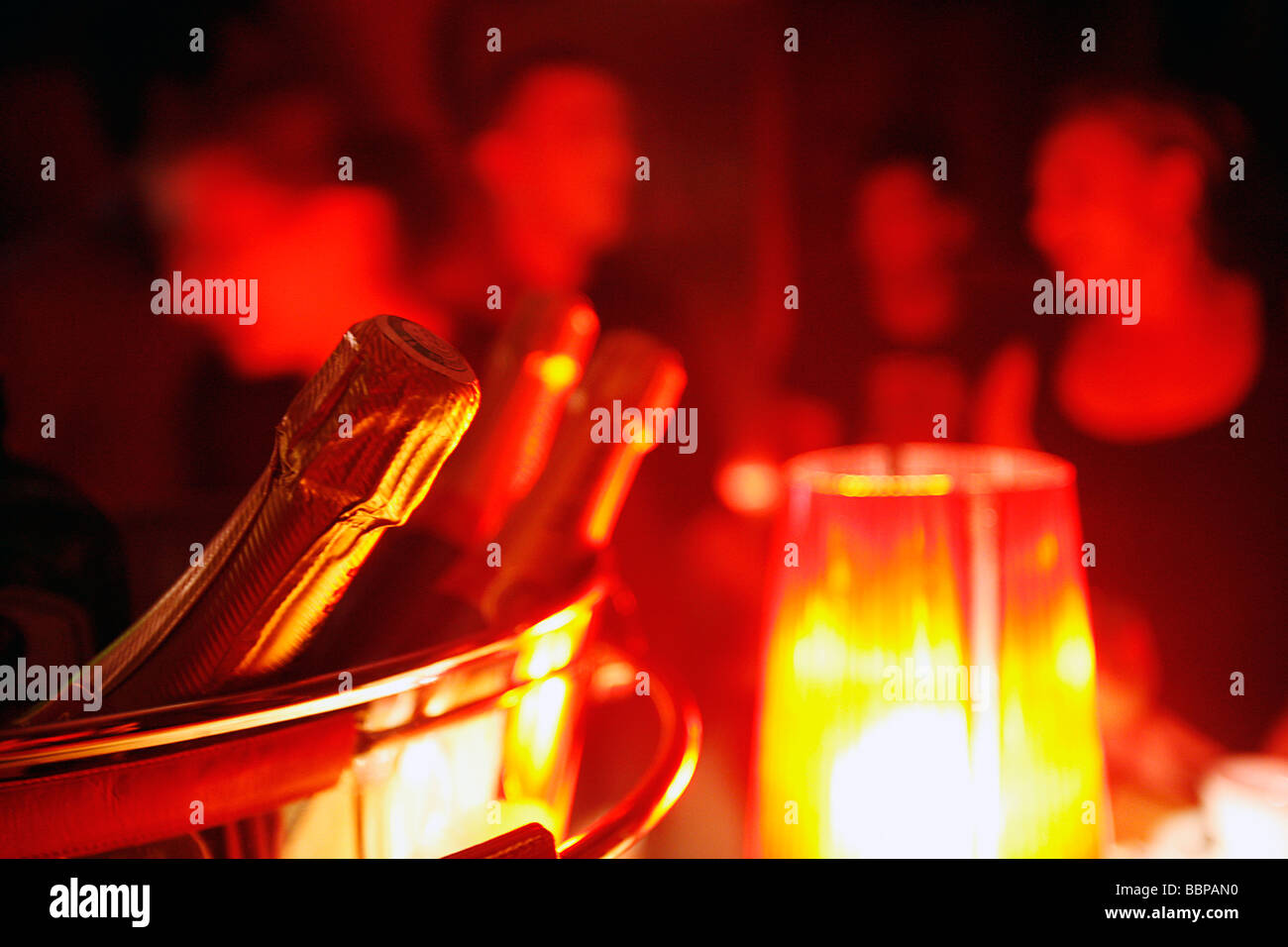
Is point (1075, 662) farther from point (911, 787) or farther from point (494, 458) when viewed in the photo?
point (494, 458)

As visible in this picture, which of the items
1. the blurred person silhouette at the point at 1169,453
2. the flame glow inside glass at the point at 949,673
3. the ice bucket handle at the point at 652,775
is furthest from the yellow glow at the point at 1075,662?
the blurred person silhouette at the point at 1169,453

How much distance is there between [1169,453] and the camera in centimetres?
58

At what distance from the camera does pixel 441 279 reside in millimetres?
464

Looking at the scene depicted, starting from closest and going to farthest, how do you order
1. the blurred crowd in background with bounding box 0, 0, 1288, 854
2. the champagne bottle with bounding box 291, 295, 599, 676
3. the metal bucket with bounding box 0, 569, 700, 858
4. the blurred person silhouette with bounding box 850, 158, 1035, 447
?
1. the metal bucket with bounding box 0, 569, 700, 858
2. the champagne bottle with bounding box 291, 295, 599, 676
3. the blurred crowd in background with bounding box 0, 0, 1288, 854
4. the blurred person silhouette with bounding box 850, 158, 1035, 447

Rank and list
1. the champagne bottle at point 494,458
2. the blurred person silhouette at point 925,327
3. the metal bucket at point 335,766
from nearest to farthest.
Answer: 1. the metal bucket at point 335,766
2. the champagne bottle at point 494,458
3. the blurred person silhouette at point 925,327

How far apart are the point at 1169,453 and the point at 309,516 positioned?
0.53m

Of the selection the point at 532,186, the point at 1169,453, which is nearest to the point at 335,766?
the point at 532,186

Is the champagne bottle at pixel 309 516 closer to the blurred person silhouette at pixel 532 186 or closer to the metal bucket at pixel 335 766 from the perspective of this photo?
the metal bucket at pixel 335 766

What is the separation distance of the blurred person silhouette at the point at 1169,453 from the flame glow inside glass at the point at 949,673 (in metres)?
0.25

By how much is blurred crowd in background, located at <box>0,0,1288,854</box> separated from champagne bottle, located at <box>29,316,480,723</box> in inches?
5.5

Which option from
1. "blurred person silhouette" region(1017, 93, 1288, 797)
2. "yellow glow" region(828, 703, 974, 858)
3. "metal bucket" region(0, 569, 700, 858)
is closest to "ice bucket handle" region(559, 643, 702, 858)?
"metal bucket" region(0, 569, 700, 858)

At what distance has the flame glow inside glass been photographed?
0.34 m

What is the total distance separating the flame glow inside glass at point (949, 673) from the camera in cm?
34

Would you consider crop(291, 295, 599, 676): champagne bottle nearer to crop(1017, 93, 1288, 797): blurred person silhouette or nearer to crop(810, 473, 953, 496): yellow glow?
crop(810, 473, 953, 496): yellow glow
